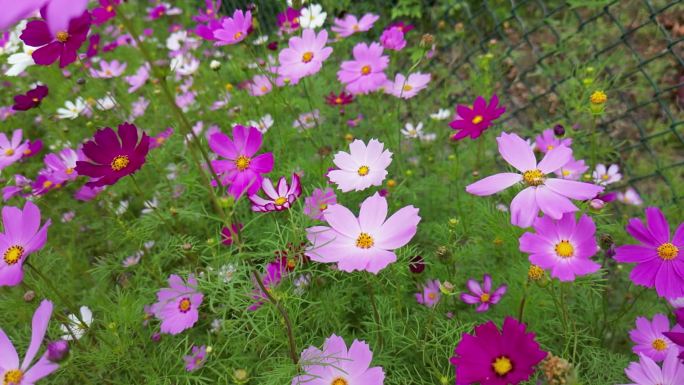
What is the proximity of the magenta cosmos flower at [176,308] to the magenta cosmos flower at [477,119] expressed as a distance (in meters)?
0.70

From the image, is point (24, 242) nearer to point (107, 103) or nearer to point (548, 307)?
point (548, 307)

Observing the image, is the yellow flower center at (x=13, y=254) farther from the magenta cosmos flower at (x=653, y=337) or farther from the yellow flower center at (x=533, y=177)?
the magenta cosmos flower at (x=653, y=337)

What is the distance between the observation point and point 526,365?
0.65 meters

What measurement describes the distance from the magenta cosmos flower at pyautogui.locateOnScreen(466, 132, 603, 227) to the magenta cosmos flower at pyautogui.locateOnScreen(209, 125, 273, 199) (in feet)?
1.52

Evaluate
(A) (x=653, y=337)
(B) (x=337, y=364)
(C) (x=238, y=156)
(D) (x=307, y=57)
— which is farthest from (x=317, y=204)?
(A) (x=653, y=337)

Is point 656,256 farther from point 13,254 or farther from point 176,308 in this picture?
point 13,254

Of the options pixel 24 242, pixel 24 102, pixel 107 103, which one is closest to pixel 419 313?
pixel 24 242

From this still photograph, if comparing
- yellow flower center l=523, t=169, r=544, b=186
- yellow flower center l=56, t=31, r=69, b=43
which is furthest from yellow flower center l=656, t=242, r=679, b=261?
yellow flower center l=56, t=31, r=69, b=43

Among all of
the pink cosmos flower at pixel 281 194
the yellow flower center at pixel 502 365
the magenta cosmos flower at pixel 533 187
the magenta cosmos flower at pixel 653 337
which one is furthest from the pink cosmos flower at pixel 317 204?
the magenta cosmos flower at pixel 653 337

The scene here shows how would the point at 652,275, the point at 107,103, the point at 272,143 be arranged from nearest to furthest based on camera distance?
the point at 652,275, the point at 272,143, the point at 107,103

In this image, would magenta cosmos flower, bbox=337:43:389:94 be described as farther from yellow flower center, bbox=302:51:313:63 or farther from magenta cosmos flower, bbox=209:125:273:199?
magenta cosmos flower, bbox=209:125:273:199

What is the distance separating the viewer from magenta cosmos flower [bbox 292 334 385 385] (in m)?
0.81

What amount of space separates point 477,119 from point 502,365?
0.57 m

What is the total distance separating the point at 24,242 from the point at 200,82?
1.36 meters
